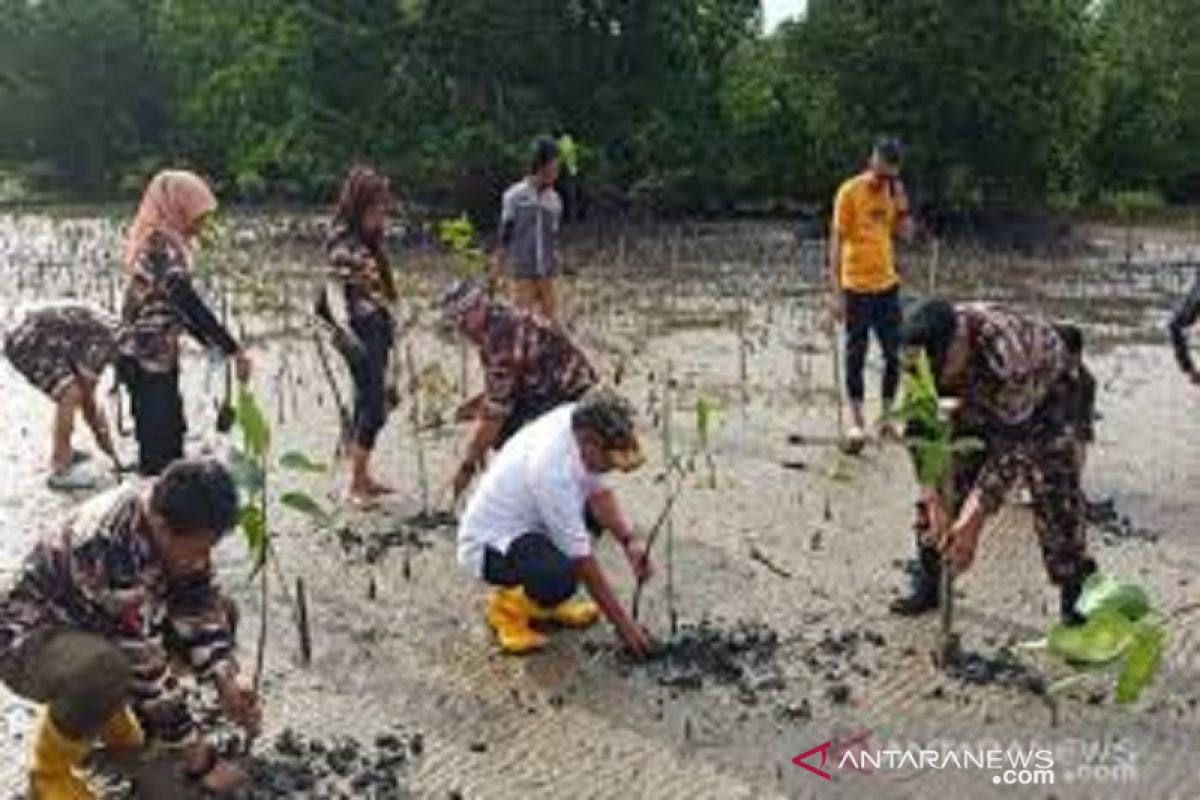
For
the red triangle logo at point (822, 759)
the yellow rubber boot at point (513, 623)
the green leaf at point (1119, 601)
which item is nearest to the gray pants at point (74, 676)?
the yellow rubber boot at point (513, 623)

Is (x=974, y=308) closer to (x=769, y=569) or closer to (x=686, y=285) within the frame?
(x=769, y=569)

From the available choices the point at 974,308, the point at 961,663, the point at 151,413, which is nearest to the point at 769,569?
the point at 961,663

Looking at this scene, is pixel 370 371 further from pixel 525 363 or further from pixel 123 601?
pixel 123 601

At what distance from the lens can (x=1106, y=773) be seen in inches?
213

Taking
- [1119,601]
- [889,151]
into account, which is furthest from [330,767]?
[889,151]

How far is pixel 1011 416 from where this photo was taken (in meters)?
6.08

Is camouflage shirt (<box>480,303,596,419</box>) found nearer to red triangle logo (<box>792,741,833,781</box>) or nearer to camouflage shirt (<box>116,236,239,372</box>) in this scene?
camouflage shirt (<box>116,236,239,372</box>)

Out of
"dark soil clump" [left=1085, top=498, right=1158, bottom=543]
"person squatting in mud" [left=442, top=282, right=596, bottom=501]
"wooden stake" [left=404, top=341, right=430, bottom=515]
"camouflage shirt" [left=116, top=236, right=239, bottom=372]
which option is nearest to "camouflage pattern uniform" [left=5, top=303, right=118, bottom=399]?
"camouflage shirt" [left=116, top=236, right=239, bottom=372]

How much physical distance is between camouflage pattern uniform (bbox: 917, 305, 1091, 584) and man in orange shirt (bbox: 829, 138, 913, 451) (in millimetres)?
3195

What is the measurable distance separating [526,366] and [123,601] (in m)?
3.08

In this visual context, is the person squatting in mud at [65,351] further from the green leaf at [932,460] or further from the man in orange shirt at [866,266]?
the green leaf at [932,460]

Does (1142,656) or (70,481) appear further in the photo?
(70,481)

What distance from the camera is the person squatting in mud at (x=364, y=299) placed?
808 cm

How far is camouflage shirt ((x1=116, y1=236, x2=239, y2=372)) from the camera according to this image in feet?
24.3
